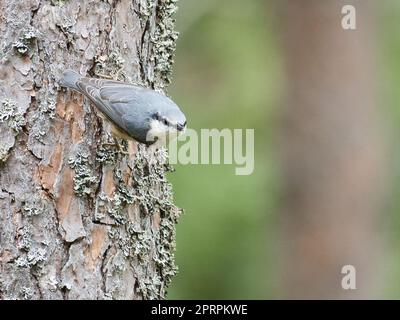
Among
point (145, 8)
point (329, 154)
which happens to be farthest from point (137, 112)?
point (329, 154)

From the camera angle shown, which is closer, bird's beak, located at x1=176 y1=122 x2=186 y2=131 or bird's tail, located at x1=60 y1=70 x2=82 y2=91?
bird's tail, located at x1=60 y1=70 x2=82 y2=91

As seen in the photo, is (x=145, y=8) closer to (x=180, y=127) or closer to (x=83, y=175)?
(x=180, y=127)

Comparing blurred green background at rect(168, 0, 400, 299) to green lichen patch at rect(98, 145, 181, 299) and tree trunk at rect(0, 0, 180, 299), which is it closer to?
green lichen patch at rect(98, 145, 181, 299)

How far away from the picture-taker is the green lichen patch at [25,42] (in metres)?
2.91

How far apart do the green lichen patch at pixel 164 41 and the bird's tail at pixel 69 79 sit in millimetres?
422

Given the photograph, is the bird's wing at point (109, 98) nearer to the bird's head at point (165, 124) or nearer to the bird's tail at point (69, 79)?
the bird's tail at point (69, 79)

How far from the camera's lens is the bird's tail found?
9.43 ft

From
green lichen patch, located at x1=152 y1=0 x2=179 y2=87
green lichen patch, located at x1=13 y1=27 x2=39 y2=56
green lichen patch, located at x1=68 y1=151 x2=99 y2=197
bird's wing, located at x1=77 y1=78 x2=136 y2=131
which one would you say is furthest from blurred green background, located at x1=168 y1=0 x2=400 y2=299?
green lichen patch, located at x1=13 y1=27 x2=39 y2=56

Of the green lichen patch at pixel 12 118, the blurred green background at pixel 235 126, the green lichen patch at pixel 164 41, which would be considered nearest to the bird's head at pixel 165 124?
the green lichen patch at pixel 164 41

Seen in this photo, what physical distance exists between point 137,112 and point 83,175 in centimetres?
42

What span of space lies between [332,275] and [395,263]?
1.27 metres

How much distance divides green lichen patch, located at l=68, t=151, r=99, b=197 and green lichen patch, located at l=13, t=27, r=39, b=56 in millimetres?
414

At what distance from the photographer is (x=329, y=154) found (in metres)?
5.76
